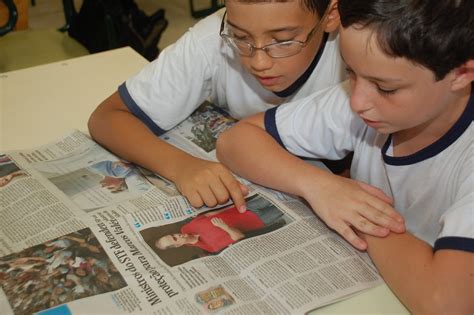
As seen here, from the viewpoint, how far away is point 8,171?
35.4 inches

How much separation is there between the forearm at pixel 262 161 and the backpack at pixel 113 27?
40.1 inches

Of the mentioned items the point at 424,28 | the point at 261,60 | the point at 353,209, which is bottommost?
the point at 353,209

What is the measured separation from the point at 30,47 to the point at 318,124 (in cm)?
107

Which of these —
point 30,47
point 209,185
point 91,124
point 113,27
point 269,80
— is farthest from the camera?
point 113,27

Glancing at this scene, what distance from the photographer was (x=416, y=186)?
80 cm

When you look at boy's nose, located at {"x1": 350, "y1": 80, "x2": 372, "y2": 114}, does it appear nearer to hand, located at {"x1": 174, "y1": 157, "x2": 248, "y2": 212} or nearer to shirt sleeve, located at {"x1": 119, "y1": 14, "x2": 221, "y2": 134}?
hand, located at {"x1": 174, "y1": 157, "x2": 248, "y2": 212}

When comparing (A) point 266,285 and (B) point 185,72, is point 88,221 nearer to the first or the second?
(A) point 266,285

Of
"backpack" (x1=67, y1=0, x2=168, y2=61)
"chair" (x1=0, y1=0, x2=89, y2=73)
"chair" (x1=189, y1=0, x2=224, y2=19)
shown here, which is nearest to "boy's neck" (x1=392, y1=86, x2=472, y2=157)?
"chair" (x1=0, y1=0, x2=89, y2=73)

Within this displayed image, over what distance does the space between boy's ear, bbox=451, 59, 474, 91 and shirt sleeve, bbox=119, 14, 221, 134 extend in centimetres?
47

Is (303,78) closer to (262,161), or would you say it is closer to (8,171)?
(262,161)

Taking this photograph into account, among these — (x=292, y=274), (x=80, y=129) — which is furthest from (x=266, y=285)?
(x=80, y=129)

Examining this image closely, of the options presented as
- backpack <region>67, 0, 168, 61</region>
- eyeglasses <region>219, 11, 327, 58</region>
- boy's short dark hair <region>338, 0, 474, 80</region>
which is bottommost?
backpack <region>67, 0, 168, 61</region>

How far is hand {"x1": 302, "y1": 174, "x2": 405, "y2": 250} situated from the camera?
72cm

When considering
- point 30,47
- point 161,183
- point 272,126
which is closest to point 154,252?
point 161,183
